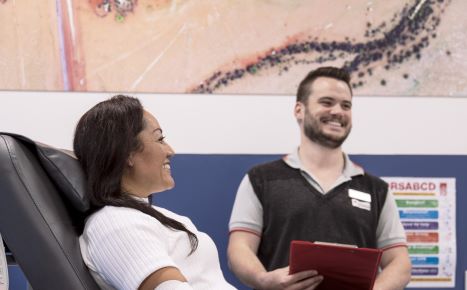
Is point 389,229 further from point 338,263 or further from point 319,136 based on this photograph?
point 338,263

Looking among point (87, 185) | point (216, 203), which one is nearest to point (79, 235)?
point (87, 185)

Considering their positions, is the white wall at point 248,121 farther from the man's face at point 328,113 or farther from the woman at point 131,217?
the woman at point 131,217

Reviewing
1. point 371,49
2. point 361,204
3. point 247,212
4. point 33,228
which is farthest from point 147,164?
point 371,49

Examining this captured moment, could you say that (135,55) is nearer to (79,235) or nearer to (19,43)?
(19,43)

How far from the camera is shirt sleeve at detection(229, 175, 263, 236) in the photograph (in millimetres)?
2605

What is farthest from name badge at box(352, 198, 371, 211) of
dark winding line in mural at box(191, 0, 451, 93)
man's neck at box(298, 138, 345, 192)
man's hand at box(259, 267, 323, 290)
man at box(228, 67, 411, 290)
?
dark winding line in mural at box(191, 0, 451, 93)

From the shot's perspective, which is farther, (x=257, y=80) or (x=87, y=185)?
(x=257, y=80)

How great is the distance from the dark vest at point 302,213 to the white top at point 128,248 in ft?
2.98

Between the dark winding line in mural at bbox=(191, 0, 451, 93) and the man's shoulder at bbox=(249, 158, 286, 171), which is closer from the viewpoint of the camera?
the man's shoulder at bbox=(249, 158, 286, 171)

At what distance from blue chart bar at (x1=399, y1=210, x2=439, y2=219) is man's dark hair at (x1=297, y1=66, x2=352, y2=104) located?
60 cm

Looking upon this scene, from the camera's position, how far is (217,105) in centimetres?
276

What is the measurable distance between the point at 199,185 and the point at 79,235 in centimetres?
110

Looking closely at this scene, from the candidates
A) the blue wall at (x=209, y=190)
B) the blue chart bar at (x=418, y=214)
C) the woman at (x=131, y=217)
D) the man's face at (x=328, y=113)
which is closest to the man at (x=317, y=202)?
the man's face at (x=328, y=113)

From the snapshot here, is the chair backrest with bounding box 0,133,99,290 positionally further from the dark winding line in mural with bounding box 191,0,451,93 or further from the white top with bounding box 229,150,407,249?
the dark winding line in mural with bounding box 191,0,451,93
